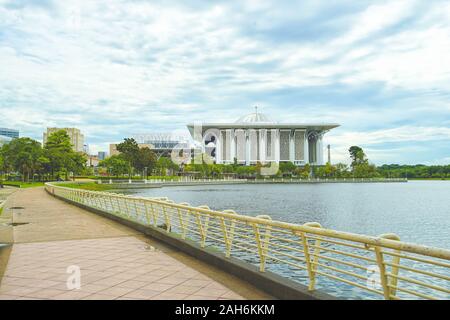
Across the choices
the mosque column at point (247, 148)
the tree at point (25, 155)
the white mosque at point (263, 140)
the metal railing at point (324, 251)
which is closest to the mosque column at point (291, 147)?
the white mosque at point (263, 140)

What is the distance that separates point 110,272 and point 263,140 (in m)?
156

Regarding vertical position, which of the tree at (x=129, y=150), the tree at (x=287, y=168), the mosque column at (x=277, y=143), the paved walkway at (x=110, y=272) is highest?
the mosque column at (x=277, y=143)

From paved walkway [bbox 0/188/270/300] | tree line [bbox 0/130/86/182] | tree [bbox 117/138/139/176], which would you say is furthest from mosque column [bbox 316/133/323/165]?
paved walkway [bbox 0/188/270/300]

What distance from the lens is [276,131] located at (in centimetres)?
15962

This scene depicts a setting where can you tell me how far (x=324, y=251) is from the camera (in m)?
12.2

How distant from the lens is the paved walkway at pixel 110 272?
18.7 ft

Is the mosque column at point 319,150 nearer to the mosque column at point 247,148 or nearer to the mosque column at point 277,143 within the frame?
the mosque column at point 277,143

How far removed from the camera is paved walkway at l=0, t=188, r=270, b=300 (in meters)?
5.69

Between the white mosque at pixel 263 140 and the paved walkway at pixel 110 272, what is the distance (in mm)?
146683

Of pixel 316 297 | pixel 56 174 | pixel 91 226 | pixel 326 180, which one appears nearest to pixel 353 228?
pixel 91 226

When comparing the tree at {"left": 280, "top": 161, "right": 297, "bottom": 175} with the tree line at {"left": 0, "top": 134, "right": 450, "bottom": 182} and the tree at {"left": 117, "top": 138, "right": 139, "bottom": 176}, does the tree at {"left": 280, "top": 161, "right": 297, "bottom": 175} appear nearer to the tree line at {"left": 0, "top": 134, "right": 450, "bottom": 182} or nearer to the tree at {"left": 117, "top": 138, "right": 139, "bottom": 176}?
the tree line at {"left": 0, "top": 134, "right": 450, "bottom": 182}

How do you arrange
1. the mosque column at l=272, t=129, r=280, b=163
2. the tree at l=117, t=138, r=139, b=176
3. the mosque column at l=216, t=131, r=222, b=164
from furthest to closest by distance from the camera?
the mosque column at l=216, t=131, r=222, b=164 < the mosque column at l=272, t=129, r=280, b=163 < the tree at l=117, t=138, r=139, b=176

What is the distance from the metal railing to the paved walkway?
0.68m
